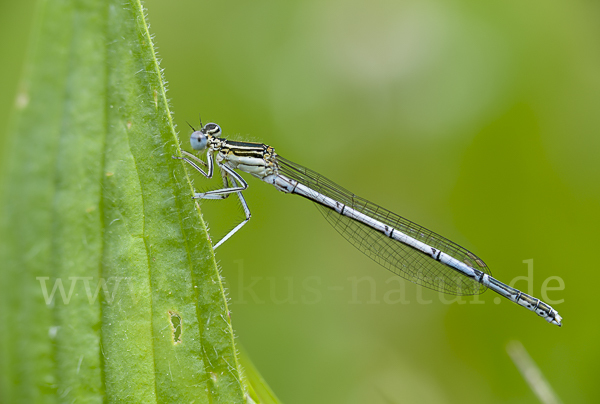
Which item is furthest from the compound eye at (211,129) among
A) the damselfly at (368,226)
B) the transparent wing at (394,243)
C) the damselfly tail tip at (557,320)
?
the damselfly tail tip at (557,320)

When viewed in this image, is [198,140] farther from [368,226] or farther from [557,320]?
[557,320]

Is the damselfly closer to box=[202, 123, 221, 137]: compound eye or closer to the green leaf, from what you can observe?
box=[202, 123, 221, 137]: compound eye

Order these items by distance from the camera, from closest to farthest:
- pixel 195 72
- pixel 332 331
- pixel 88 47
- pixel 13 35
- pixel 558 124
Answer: pixel 88 47, pixel 13 35, pixel 195 72, pixel 332 331, pixel 558 124

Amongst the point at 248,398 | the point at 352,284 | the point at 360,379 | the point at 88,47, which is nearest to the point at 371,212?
the point at 352,284

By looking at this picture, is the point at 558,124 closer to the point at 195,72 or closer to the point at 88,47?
the point at 195,72

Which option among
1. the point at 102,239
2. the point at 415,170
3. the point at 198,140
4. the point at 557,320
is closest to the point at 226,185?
the point at 198,140

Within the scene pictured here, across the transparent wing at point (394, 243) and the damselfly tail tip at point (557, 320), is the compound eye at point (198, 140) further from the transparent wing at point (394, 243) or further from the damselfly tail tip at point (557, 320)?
the damselfly tail tip at point (557, 320)

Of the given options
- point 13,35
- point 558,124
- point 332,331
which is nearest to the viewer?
point 13,35

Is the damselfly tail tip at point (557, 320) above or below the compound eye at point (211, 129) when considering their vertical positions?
below
